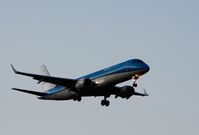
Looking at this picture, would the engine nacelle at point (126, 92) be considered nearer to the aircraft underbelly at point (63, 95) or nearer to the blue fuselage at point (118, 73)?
the blue fuselage at point (118, 73)

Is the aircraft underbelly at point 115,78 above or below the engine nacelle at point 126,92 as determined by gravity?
above

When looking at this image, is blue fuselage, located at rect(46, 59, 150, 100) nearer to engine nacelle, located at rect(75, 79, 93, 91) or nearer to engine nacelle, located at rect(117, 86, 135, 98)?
engine nacelle, located at rect(75, 79, 93, 91)

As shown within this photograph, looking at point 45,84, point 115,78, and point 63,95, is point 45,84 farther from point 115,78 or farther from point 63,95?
point 115,78

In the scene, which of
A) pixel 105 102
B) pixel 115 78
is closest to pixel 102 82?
pixel 115 78

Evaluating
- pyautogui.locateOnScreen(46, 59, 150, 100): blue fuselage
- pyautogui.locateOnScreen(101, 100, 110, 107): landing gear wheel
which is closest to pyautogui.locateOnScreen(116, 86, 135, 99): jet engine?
pyautogui.locateOnScreen(101, 100, 110, 107): landing gear wheel

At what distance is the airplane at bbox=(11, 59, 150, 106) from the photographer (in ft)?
237

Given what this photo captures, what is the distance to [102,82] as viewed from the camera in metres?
72.9

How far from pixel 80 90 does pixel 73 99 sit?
4.06 m

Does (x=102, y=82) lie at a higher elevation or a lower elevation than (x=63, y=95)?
higher

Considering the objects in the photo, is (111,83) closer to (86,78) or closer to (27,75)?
(86,78)

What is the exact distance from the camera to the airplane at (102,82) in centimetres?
7219

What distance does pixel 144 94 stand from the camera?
280 feet

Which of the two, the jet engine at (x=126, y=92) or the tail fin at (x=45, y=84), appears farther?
the tail fin at (x=45, y=84)

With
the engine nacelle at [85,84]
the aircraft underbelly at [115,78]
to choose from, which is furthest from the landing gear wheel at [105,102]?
the aircraft underbelly at [115,78]
